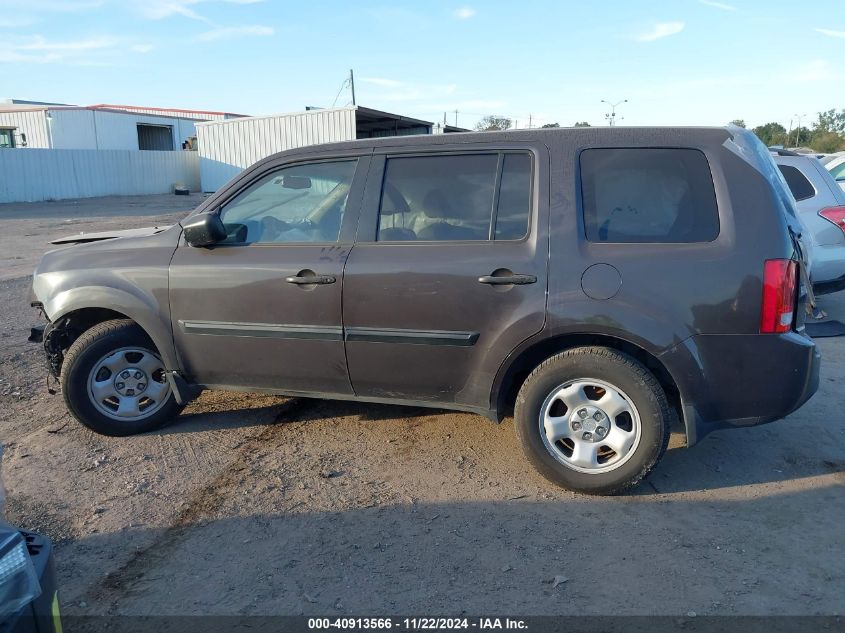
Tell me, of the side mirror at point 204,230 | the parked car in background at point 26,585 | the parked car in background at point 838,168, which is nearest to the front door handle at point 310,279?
the side mirror at point 204,230

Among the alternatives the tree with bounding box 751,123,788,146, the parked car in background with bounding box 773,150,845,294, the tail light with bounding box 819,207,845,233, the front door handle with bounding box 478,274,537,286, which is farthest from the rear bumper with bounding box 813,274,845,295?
the tree with bounding box 751,123,788,146

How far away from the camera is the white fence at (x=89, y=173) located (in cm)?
2869

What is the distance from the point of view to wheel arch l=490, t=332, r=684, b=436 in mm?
3624

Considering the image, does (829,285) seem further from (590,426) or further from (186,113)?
(186,113)

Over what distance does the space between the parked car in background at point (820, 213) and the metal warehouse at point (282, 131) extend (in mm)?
11610

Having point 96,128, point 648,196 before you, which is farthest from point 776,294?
point 96,128

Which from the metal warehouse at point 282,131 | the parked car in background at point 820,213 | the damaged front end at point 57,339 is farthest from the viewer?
the metal warehouse at point 282,131

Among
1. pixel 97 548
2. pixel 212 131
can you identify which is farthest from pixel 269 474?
pixel 212 131

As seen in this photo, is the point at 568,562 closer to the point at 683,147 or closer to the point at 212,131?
the point at 683,147

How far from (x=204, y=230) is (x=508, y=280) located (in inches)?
73.7

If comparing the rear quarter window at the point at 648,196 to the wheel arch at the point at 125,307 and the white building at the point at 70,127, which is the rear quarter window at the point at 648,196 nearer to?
the wheel arch at the point at 125,307

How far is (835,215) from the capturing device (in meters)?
7.33

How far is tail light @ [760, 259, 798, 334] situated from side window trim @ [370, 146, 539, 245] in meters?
1.19

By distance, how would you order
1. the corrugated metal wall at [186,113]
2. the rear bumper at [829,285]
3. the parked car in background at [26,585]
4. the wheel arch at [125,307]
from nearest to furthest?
the parked car in background at [26,585] → the wheel arch at [125,307] → the rear bumper at [829,285] → the corrugated metal wall at [186,113]
